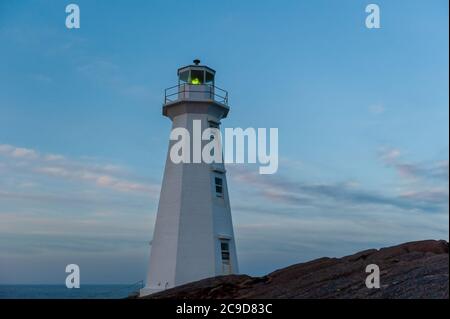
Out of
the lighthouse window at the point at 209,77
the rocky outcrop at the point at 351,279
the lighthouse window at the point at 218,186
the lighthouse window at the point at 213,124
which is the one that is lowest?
the rocky outcrop at the point at 351,279

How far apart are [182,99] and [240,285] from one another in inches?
449

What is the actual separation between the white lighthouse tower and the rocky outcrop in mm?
3455

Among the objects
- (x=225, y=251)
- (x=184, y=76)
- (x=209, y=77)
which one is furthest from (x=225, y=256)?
(x=184, y=76)

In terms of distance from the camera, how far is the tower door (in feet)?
81.0

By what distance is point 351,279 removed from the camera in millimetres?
14758

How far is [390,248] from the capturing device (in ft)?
60.4

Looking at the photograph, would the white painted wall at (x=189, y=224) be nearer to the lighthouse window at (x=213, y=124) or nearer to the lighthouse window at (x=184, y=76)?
the lighthouse window at (x=213, y=124)

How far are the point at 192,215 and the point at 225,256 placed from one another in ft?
8.85

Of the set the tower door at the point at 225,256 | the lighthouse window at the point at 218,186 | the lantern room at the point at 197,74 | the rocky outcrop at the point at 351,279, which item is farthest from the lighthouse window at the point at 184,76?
the rocky outcrop at the point at 351,279

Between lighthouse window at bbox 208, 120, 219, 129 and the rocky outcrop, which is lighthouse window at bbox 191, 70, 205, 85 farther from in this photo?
the rocky outcrop

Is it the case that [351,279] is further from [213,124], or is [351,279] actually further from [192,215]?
[213,124]

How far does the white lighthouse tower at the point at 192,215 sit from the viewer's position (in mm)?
23859

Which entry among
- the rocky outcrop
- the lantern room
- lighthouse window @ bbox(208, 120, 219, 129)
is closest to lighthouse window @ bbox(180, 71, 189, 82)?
the lantern room
